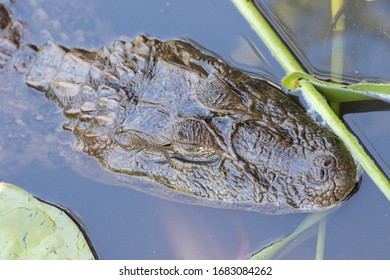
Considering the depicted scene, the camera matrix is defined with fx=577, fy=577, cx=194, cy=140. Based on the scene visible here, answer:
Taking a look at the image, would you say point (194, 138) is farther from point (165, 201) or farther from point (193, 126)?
point (165, 201)

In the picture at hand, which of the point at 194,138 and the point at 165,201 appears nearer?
the point at 194,138

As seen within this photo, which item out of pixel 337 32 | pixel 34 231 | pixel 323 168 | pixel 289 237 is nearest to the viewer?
pixel 323 168

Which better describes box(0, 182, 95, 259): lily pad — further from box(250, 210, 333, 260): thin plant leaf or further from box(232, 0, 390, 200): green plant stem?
box(232, 0, 390, 200): green plant stem

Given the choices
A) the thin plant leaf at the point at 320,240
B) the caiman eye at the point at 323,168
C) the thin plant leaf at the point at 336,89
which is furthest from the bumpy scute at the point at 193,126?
the thin plant leaf at the point at 320,240

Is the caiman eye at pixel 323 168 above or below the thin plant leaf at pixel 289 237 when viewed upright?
above

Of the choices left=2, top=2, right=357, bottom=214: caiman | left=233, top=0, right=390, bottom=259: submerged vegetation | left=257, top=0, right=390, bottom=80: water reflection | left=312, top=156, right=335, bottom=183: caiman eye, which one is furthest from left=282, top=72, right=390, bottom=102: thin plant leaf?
left=312, top=156, right=335, bottom=183: caiman eye

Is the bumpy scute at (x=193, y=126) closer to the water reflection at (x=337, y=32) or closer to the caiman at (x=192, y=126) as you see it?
the caiman at (x=192, y=126)

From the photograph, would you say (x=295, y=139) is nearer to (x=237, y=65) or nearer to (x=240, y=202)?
(x=240, y=202)

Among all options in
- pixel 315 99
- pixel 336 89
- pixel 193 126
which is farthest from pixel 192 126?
pixel 336 89
